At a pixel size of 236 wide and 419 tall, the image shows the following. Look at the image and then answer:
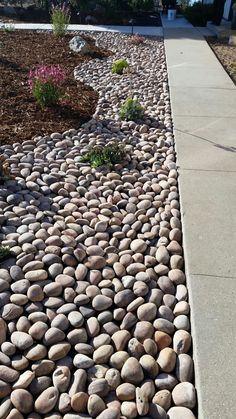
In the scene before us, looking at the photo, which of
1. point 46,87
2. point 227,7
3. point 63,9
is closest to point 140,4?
point 227,7

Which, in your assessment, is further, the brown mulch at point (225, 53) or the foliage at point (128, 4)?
the foliage at point (128, 4)

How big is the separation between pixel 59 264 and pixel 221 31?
33.0 feet

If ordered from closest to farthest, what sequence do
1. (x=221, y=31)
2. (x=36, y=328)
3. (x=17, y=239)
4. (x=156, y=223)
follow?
1. (x=36, y=328)
2. (x=17, y=239)
3. (x=156, y=223)
4. (x=221, y=31)

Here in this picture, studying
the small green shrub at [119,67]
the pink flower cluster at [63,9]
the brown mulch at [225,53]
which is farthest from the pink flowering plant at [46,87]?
the pink flower cluster at [63,9]

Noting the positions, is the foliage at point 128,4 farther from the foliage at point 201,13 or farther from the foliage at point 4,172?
the foliage at point 4,172

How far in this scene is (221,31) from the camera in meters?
10.2

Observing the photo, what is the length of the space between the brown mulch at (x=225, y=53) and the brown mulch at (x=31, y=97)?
90.9 inches

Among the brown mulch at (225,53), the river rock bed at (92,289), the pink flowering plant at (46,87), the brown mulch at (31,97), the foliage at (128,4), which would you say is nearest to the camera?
the river rock bed at (92,289)

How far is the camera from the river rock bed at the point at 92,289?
1.52 metres

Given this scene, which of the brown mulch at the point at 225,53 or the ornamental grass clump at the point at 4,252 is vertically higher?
the brown mulch at the point at 225,53

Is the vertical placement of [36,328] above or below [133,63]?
below

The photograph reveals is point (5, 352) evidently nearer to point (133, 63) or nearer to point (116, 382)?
point (116, 382)

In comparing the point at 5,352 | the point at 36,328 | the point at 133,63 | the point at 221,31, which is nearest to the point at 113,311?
the point at 36,328

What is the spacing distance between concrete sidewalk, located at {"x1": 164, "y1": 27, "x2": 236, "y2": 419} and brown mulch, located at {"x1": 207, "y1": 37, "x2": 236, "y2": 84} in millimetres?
1380
